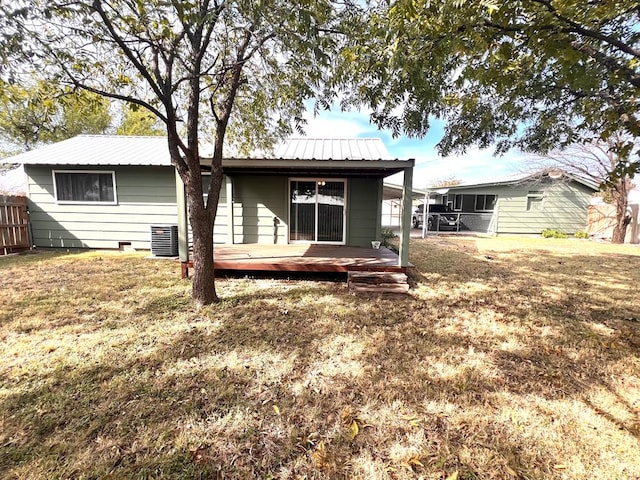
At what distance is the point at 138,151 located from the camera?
8.66 metres

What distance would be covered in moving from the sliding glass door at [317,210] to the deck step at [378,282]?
2.82m

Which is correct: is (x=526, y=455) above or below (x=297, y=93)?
below

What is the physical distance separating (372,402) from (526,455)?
1007 mm

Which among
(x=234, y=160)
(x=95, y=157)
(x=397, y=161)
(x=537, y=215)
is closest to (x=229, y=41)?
(x=234, y=160)

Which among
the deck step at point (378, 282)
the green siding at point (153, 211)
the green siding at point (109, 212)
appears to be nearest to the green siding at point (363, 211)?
the green siding at point (153, 211)

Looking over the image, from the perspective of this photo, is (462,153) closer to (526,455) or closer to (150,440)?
(526,455)

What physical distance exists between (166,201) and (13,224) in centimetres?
392

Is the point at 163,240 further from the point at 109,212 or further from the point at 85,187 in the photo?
the point at 85,187

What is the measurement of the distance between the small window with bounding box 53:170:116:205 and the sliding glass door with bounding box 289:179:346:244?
5.19 m

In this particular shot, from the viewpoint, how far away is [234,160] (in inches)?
203

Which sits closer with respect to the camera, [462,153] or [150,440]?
[150,440]

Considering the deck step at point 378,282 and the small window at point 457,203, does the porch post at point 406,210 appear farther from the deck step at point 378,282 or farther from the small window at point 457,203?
the small window at point 457,203

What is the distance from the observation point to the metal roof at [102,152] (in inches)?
303

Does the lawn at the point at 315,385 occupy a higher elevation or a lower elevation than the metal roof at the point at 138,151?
Result: lower
